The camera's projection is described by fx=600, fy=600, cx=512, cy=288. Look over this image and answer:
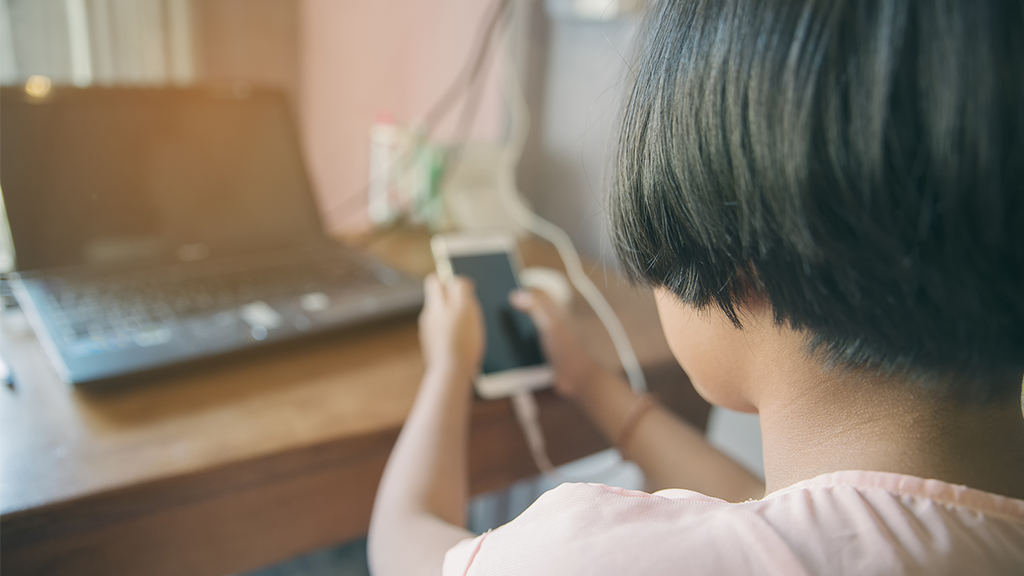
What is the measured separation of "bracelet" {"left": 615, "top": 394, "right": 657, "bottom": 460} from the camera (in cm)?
57

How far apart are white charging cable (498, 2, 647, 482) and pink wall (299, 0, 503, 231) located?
52 millimetres

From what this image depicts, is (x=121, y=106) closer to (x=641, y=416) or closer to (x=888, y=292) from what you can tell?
(x=641, y=416)

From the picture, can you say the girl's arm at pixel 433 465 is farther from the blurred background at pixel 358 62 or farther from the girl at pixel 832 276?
the blurred background at pixel 358 62

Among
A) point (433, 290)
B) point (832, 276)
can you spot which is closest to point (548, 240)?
Result: point (433, 290)

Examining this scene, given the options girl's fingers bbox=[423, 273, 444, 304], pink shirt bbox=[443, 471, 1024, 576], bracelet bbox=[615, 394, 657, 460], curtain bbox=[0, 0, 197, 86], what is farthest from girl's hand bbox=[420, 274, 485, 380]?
curtain bbox=[0, 0, 197, 86]

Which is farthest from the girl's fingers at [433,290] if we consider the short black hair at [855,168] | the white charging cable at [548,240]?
Answer: the short black hair at [855,168]

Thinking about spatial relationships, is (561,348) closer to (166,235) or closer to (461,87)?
(166,235)

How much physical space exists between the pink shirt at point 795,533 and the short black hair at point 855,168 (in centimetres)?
5

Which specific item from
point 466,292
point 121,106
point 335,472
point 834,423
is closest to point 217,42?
point 121,106

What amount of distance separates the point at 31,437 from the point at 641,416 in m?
0.48

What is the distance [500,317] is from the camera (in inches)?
24.5

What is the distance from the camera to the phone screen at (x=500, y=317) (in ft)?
1.92

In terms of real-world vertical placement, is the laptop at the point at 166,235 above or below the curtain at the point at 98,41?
below

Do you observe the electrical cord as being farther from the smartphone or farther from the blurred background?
the smartphone
